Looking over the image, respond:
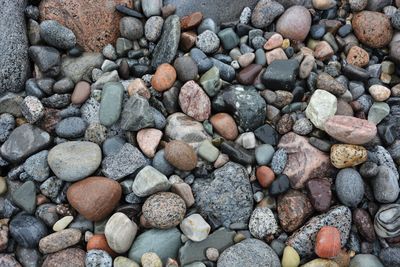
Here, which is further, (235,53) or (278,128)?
(235,53)

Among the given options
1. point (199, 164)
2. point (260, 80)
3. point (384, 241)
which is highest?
point (260, 80)

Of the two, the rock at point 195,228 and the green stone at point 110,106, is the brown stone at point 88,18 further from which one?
the rock at point 195,228

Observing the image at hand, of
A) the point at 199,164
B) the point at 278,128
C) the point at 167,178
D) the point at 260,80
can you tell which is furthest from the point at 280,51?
the point at 167,178

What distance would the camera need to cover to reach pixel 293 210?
212cm

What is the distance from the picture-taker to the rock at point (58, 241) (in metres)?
2.05

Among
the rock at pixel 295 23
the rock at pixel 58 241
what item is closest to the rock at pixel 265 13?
the rock at pixel 295 23

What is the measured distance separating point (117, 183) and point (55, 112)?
56cm

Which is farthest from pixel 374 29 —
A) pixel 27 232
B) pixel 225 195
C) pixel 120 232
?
pixel 27 232

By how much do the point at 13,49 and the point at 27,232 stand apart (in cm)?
99

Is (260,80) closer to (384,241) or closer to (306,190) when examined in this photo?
(306,190)

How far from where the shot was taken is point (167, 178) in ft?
7.23

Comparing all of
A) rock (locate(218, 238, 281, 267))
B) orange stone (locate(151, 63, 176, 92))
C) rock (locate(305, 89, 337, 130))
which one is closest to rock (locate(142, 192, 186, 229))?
rock (locate(218, 238, 281, 267))

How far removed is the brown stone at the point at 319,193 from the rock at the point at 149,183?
2.16 ft

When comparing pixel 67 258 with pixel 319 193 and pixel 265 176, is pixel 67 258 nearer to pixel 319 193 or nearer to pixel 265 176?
pixel 265 176
